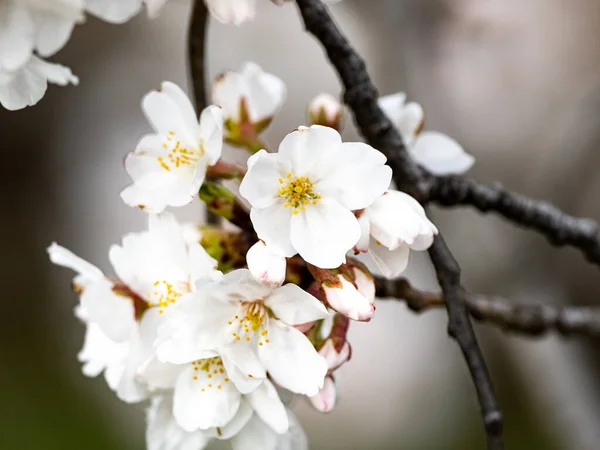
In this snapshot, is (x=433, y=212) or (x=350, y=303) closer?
(x=350, y=303)

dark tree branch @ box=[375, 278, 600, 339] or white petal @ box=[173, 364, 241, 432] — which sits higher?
dark tree branch @ box=[375, 278, 600, 339]

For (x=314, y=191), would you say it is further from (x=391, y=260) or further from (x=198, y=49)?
(x=198, y=49)

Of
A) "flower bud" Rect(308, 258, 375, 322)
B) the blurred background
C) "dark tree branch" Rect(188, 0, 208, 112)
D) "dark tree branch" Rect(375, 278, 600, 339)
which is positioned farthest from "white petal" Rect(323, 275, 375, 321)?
the blurred background

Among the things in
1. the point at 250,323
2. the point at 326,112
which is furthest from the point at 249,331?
the point at 326,112

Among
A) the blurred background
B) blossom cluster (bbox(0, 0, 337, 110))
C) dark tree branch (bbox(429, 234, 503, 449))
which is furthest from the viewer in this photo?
the blurred background

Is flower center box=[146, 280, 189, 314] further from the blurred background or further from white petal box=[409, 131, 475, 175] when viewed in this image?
the blurred background

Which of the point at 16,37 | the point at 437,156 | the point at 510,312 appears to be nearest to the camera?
the point at 16,37

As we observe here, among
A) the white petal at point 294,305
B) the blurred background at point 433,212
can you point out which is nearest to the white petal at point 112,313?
the white petal at point 294,305

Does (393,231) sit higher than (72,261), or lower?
higher
